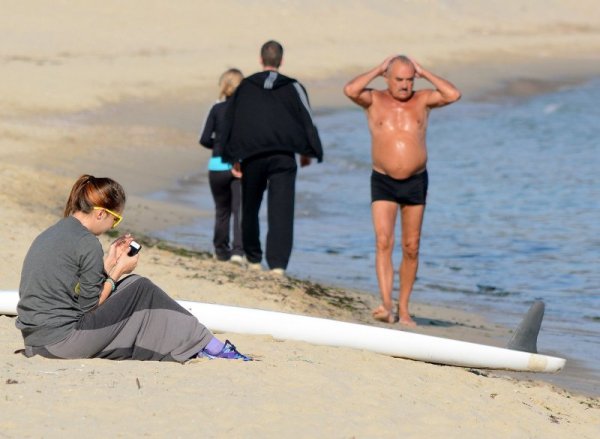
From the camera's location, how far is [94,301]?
641 centimetres

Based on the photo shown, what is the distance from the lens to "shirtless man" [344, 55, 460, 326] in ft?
29.8

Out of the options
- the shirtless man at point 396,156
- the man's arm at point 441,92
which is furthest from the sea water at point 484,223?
the man's arm at point 441,92

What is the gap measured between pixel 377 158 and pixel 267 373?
313 centimetres

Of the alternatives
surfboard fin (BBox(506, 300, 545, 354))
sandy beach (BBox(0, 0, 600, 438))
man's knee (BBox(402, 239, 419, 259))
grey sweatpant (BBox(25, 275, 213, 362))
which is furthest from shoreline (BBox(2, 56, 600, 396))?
grey sweatpant (BBox(25, 275, 213, 362))

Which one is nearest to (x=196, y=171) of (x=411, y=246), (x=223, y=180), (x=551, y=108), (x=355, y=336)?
(x=223, y=180)

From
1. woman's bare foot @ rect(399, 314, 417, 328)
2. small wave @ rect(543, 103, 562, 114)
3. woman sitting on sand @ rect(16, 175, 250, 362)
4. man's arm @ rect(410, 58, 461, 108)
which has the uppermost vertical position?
small wave @ rect(543, 103, 562, 114)

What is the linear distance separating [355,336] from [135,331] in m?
1.50

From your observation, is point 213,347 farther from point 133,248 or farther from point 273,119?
point 273,119

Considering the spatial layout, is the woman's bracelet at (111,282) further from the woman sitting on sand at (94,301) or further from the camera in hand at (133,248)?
the camera in hand at (133,248)

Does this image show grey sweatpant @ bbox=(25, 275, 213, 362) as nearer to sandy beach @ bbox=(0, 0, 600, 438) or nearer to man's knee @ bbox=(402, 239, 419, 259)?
sandy beach @ bbox=(0, 0, 600, 438)

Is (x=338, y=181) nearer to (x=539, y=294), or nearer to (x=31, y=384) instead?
(x=539, y=294)

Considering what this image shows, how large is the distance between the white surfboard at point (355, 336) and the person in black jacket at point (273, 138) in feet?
8.23

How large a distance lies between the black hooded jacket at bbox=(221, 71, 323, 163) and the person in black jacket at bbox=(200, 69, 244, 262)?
0.49 meters

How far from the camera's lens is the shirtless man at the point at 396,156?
29.8 feet
